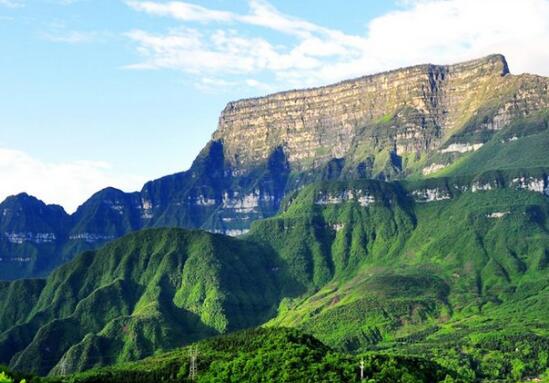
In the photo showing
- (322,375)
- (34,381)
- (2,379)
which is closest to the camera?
(2,379)

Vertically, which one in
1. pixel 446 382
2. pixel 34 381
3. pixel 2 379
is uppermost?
pixel 2 379

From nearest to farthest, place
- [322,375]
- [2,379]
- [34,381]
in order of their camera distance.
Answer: [2,379]
[34,381]
[322,375]

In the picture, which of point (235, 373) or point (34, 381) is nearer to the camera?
point (34, 381)

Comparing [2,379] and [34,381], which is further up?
[2,379]

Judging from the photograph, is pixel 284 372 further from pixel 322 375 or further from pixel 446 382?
pixel 446 382

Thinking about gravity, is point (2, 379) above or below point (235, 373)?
above

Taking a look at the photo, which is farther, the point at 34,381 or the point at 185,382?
the point at 185,382

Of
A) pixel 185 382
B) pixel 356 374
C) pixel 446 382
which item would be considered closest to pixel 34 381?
pixel 185 382

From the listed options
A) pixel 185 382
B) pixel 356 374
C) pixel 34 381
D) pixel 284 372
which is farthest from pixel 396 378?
pixel 34 381

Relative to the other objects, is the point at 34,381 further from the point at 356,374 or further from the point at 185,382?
the point at 356,374
